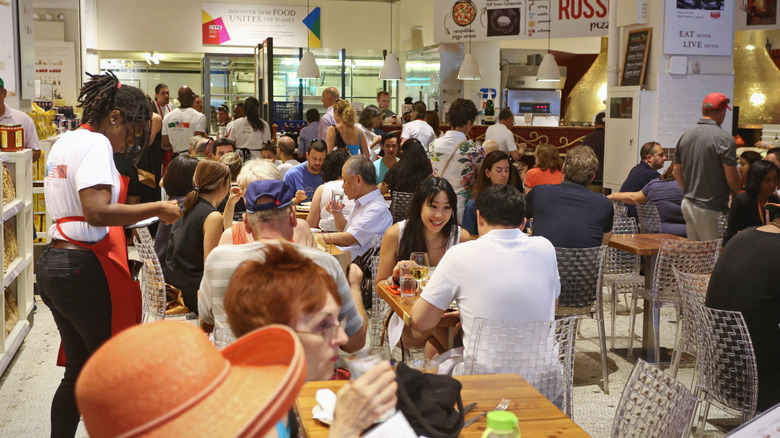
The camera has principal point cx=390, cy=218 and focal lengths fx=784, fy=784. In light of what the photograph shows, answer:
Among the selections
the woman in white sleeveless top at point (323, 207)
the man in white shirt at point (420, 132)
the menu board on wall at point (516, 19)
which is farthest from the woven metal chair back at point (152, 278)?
the menu board on wall at point (516, 19)

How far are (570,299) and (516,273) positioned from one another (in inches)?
63.2

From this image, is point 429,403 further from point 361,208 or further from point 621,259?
point 621,259

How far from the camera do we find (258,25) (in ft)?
53.2

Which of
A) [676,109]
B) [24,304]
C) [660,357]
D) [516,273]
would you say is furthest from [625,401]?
[676,109]

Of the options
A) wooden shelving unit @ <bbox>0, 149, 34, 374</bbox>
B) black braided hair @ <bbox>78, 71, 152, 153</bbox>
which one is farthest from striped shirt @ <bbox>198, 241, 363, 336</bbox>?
wooden shelving unit @ <bbox>0, 149, 34, 374</bbox>

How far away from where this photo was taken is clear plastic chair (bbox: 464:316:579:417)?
3.03 metres

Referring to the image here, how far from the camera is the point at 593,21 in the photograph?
11961 millimetres

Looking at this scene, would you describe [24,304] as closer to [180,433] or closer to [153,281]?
[153,281]

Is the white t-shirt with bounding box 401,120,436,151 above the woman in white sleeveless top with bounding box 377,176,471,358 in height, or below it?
above

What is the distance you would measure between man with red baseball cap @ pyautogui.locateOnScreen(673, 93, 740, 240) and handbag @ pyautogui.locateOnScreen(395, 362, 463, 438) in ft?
15.6

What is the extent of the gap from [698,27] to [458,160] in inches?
139

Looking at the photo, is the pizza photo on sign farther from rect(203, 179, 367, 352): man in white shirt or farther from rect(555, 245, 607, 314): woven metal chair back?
rect(203, 179, 367, 352): man in white shirt

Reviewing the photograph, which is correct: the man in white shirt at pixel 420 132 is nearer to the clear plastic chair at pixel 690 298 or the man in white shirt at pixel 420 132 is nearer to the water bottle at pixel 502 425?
the clear plastic chair at pixel 690 298

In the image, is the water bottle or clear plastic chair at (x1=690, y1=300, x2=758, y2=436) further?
clear plastic chair at (x1=690, y1=300, x2=758, y2=436)
